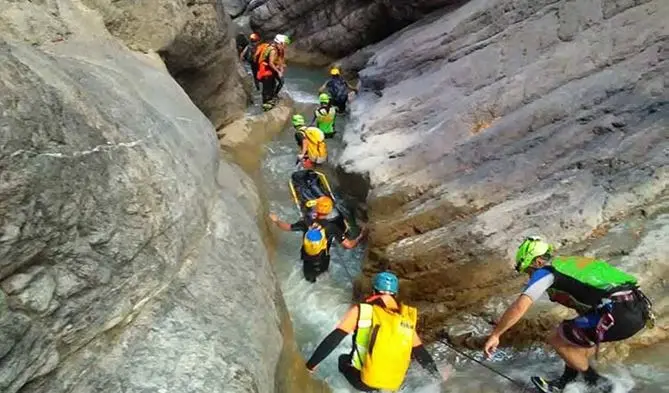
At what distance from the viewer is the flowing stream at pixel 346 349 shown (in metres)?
7.23

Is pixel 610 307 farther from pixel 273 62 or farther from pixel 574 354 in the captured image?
pixel 273 62

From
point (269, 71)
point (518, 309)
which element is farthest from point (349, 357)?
point (269, 71)

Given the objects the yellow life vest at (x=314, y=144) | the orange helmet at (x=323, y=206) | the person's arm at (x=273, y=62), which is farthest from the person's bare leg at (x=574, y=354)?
the person's arm at (x=273, y=62)

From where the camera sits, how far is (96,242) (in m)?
4.61

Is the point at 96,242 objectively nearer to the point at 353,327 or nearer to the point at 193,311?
the point at 193,311

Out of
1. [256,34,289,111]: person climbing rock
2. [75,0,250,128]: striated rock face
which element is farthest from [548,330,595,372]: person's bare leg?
[256,34,289,111]: person climbing rock

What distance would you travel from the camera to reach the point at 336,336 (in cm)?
634

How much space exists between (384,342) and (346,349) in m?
2.20

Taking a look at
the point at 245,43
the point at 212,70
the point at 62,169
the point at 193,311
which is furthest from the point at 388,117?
the point at 245,43

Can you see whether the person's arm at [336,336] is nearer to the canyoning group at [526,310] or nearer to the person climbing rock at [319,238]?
the canyoning group at [526,310]

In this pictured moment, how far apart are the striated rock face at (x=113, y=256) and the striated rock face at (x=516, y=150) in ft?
10.2

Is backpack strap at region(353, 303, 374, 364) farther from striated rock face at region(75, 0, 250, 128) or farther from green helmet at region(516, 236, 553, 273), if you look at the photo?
striated rock face at region(75, 0, 250, 128)

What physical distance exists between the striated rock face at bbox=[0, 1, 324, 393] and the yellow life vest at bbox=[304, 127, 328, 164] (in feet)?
21.0

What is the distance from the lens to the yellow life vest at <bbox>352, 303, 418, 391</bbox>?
21.0ft
